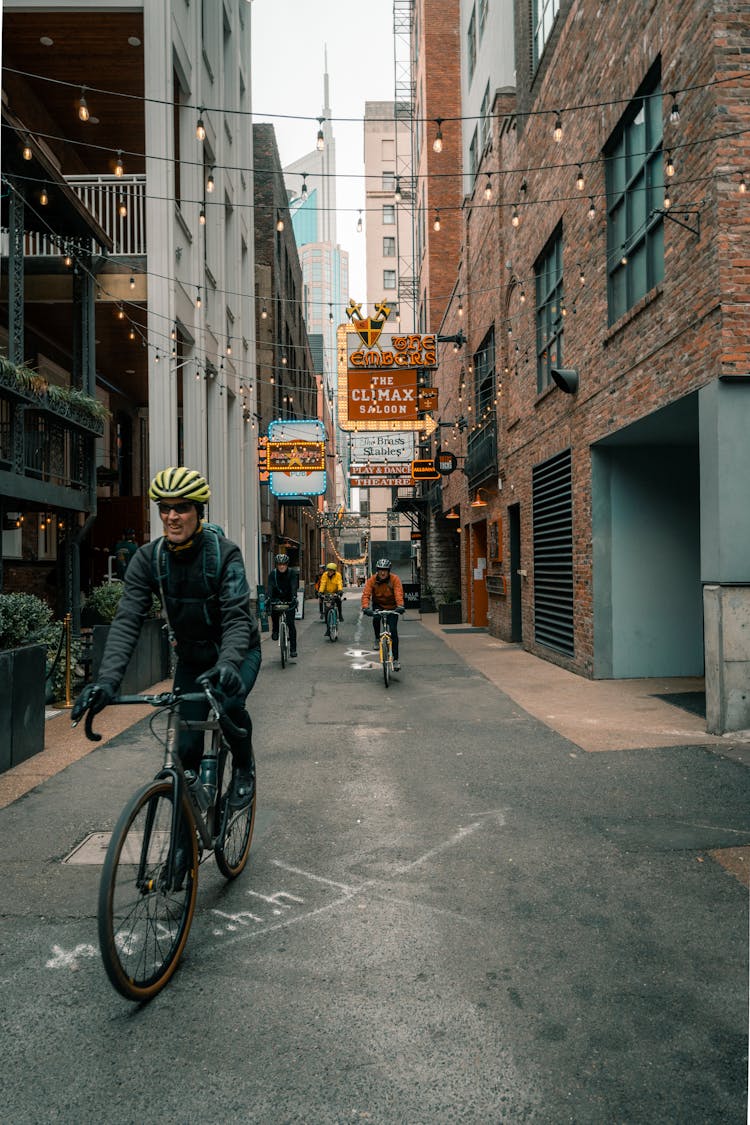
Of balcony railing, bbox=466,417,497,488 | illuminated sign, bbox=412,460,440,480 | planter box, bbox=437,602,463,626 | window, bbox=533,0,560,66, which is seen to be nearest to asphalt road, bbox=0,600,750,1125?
balcony railing, bbox=466,417,497,488

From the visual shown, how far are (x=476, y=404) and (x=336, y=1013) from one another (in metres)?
21.4

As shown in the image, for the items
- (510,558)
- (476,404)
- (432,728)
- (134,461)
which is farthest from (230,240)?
(432,728)

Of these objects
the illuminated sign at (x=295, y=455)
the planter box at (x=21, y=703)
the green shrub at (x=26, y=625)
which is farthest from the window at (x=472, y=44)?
the planter box at (x=21, y=703)

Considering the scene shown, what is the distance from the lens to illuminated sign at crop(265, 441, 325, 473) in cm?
2869

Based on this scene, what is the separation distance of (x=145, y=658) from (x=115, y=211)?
10228mm

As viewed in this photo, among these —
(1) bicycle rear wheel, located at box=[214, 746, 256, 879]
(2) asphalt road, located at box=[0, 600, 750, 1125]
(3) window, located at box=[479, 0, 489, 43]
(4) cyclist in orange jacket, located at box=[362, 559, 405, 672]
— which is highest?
(3) window, located at box=[479, 0, 489, 43]

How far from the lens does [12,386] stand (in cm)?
981

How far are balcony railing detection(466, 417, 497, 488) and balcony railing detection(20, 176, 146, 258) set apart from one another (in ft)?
30.0

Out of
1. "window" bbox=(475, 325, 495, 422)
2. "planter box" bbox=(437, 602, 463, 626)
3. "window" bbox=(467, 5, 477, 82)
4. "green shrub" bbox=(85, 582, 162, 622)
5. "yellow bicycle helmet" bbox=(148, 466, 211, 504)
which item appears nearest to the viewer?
"yellow bicycle helmet" bbox=(148, 466, 211, 504)

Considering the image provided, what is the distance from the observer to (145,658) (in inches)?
448

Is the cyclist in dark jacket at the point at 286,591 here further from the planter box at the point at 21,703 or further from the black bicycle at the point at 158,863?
the black bicycle at the point at 158,863

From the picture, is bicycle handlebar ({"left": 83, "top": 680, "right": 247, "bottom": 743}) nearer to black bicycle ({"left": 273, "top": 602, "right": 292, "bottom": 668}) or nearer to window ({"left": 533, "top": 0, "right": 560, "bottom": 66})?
black bicycle ({"left": 273, "top": 602, "right": 292, "bottom": 668})

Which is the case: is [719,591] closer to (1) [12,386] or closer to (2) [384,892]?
(2) [384,892]

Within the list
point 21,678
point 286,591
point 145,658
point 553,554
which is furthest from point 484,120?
point 21,678
